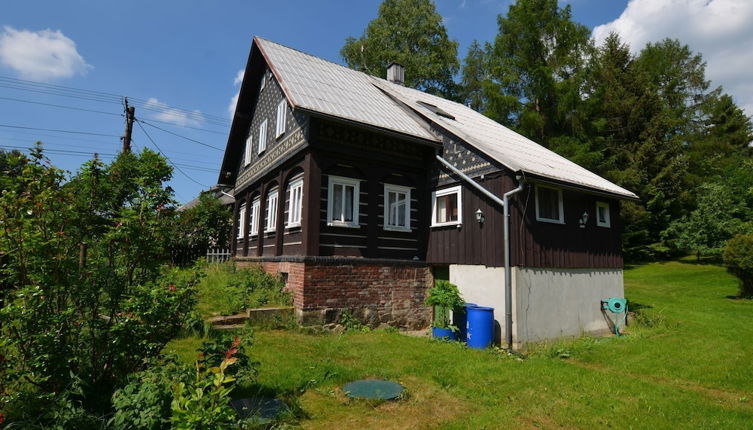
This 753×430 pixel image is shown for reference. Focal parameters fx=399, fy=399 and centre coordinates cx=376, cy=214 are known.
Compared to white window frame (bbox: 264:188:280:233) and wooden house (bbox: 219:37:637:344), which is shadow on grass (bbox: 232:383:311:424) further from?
white window frame (bbox: 264:188:280:233)

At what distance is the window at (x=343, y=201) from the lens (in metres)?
11.0

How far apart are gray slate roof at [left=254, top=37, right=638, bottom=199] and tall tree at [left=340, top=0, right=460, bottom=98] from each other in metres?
16.7

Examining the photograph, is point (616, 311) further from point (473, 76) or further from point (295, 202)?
point (473, 76)

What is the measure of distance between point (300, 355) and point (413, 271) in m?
5.06

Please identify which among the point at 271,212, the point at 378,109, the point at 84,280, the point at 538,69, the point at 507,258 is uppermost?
the point at 538,69

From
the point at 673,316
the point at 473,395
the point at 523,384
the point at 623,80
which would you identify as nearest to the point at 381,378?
the point at 473,395

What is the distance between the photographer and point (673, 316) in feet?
44.3

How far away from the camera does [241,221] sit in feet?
59.1

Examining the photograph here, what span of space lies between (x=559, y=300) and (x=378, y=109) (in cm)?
778

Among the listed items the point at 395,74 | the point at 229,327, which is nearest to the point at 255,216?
the point at 229,327

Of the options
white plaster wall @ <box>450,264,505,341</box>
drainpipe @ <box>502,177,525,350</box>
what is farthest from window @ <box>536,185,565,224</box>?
white plaster wall @ <box>450,264,505,341</box>

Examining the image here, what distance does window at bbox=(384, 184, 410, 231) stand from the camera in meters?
11.9

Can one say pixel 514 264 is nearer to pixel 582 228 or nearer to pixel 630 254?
pixel 582 228

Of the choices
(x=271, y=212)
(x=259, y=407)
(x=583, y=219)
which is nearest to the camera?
(x=259, y=407)
